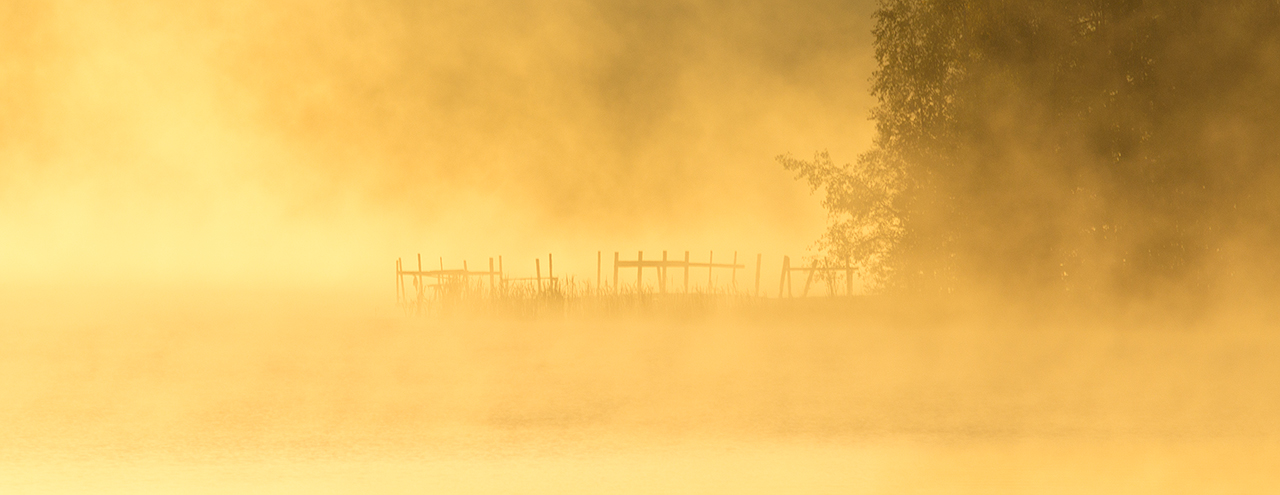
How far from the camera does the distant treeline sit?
62.5 feet

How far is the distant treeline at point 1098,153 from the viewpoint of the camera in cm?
1906

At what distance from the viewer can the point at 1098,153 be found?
19.6m

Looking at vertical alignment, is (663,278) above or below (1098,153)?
below

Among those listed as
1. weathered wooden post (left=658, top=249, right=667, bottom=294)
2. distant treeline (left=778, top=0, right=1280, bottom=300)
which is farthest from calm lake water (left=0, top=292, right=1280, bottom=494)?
weathered wooden post (left=658, top=249, right=667, bottom=294)

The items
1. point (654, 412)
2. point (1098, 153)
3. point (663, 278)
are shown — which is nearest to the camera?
point (654, 412)

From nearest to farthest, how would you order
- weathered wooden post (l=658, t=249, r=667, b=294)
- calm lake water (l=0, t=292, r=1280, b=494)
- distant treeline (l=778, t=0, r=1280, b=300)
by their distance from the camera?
calm lake water (l=0, t=292, r=1280, b=494), distant treeline (l=778, t=0, r=1280, b=300), weathered wooden post (l=658, t=249, r=667, b=294)

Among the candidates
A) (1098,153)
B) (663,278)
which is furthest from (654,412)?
(663,278)

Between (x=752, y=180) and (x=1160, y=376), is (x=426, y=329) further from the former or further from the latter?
(x=752, y=180)

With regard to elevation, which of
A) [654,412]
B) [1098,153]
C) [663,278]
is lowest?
[663,278]

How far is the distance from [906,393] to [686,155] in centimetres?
6869

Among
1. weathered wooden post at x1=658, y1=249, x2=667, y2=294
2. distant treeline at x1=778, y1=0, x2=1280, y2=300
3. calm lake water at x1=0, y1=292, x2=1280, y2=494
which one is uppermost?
distant treeline at x1=778, y1=0, x2=1280, y2=300

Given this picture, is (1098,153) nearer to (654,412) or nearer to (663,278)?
(663,278)

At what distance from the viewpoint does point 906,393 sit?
11836 millimetres

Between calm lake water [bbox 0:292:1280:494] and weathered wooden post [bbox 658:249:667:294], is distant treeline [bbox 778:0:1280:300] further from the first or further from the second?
weathered wooden post [bbox 658:249:667:294]
